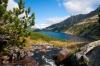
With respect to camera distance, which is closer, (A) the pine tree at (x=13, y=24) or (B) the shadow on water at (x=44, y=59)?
(A) the pine tree at (x=13, y=24)

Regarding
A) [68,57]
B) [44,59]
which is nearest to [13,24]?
[68,57]

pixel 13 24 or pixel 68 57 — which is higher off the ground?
pixel 13 24

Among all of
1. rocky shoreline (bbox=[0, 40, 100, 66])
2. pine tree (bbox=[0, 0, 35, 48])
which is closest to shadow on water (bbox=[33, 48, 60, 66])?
rocky shoreline (bbox=[0, 40, 100, 66])

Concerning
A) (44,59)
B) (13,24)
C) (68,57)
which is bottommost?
(44,59)

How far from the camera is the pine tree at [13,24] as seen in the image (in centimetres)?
2278

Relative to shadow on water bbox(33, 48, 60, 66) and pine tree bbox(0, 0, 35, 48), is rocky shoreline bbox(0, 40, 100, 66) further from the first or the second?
pine tree bbox(0, 0, 35, 48)

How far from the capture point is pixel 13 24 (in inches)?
953

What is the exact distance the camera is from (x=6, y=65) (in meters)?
27.9

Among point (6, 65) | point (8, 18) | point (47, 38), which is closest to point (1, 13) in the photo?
point (8, 18)

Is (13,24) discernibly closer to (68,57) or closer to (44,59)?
(68,57)

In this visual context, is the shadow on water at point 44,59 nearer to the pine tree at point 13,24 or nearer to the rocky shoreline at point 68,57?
the rocky shoreline at point 68,57

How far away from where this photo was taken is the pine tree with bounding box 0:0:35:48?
74.8 feet

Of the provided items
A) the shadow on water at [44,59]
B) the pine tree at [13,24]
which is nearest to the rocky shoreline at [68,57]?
the shadow on water at [44,59]

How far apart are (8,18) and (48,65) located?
Result: 1169cm
